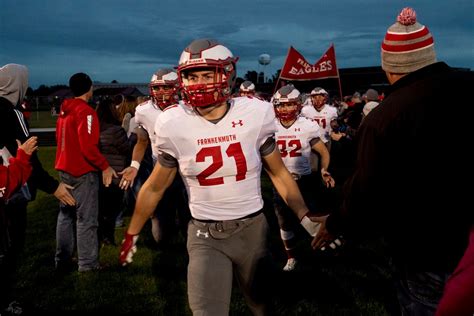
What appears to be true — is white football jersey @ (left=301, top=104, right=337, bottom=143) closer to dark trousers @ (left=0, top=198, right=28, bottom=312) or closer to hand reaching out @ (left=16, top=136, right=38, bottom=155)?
dark trousers @ (left=0, top=198, right=28, bottom=312)

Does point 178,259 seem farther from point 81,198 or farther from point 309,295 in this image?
point 309,295

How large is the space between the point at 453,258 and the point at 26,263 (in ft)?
18.4

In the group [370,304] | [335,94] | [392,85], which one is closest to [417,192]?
[392,85]

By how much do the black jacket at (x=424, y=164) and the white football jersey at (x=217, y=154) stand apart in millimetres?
1045

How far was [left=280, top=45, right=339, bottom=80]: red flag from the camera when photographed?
1555 centimetres

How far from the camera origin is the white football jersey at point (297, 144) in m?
6.27

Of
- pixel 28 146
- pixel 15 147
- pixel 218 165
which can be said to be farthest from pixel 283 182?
pixel 15 147

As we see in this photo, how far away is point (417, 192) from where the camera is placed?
7.79 feet

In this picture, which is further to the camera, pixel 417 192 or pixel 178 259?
pixel 178 259

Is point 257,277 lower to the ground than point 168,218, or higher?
higher

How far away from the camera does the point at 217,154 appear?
10.9 feet

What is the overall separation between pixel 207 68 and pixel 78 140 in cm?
288

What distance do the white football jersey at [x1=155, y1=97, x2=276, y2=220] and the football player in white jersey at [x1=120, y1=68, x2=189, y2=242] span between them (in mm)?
2267

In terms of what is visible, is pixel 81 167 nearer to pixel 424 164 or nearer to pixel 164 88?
pixel 164 88
